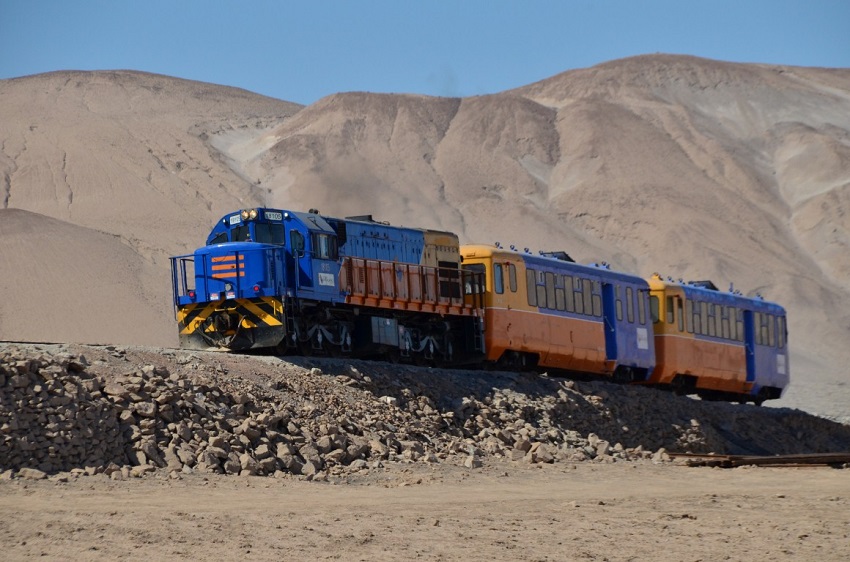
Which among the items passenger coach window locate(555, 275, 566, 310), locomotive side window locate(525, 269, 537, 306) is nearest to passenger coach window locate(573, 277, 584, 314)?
passenger coach window locate(555, 275, 566, 310)

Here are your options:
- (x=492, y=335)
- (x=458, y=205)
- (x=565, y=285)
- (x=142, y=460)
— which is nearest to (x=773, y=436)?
(x=565, y=285)

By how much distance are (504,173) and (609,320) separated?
213 feet

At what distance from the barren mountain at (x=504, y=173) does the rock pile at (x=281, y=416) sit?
39.4 metres

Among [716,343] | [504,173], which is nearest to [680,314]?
[716,343]

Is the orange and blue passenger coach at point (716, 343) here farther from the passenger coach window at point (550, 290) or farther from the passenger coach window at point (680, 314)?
the passenger coach window at point (550, 290)

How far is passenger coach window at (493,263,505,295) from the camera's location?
105ft

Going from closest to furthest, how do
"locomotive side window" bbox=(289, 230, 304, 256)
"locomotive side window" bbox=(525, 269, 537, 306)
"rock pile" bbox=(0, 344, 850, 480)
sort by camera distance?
"rock pile" bbox=(0, 344, 850, 480) → "locomotive side window" bbox=(289, 230, 304, 256) → "locomotive side window" bbox=(525, 269, 537, 306)

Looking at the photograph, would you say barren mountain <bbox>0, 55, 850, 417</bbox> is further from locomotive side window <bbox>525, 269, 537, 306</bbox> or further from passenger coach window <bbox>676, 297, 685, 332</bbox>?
locomotive side window <bbox>525, 269, 537, 306</bbox>

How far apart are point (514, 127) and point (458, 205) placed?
13950mm

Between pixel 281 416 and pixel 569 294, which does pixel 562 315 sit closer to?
pixel 569 294

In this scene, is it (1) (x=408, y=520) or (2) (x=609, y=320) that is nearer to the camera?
(1) (x=408, y=520)

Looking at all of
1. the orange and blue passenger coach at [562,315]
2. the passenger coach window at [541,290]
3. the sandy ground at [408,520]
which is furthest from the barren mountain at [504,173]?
the sandy ground at [408,520]

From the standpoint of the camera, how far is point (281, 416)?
21.3m

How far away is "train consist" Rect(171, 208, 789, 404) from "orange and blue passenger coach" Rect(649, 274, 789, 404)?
0.19 feet
